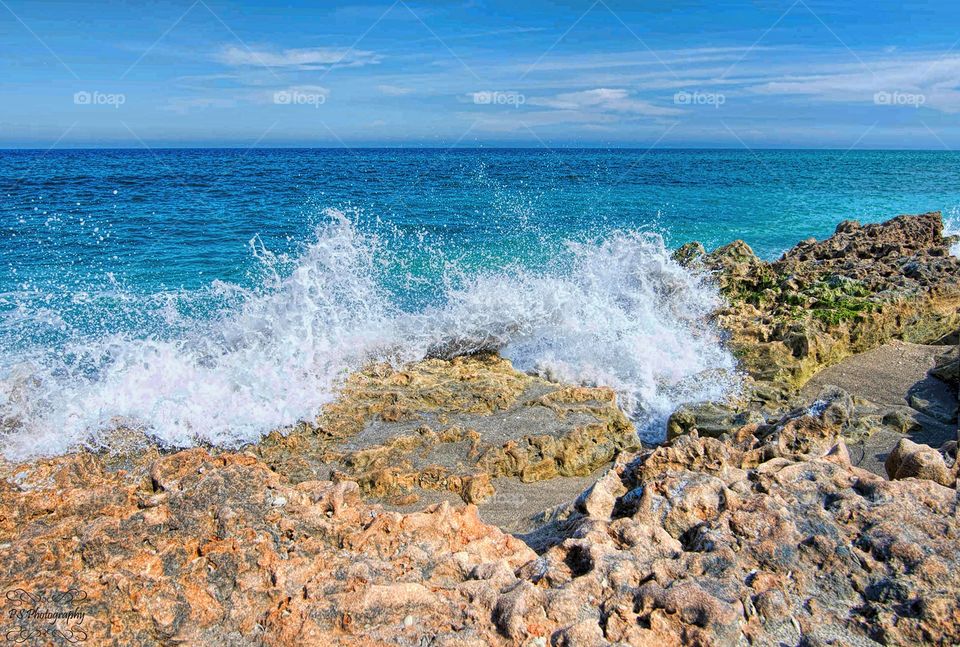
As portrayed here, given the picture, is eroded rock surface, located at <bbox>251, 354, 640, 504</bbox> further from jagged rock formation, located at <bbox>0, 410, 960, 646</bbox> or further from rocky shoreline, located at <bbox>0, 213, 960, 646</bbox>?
jagged rock formation, located at <bbox>0, 410, 960, 646</bbox>

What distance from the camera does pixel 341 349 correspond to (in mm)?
6918

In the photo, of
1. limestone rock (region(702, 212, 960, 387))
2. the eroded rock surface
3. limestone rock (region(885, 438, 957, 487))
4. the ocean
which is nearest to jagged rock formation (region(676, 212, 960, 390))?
limestone rock (region(702, 212, 960, 387))

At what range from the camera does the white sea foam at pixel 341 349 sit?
545 centimetres

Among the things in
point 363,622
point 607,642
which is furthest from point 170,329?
point 607,642

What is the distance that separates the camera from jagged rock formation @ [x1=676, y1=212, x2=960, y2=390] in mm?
7293

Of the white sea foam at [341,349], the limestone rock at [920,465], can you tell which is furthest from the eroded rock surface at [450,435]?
the limestone rock at [920,465]

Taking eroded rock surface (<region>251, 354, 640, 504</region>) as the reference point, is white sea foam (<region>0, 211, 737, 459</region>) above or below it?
above

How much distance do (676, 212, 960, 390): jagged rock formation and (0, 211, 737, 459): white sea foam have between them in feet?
1.47

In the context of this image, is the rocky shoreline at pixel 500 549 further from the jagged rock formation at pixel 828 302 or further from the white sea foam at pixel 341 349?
the jagged rock formation at pixel 828 302

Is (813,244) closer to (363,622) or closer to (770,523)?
(770,523)

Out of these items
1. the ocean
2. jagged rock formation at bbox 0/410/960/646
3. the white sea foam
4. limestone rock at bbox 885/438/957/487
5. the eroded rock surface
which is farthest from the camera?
the ocean

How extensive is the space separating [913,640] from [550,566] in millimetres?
1364

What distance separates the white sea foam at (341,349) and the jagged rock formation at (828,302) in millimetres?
448

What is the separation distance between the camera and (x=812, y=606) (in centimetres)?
252
